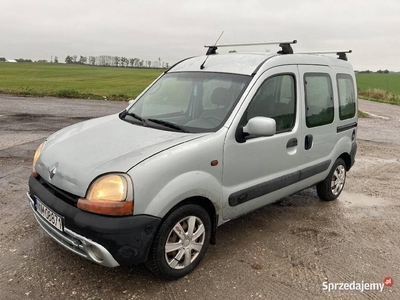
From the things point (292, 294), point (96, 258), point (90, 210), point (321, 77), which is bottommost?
point (292, 294)

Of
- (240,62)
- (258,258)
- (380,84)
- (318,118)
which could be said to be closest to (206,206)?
(258,258)

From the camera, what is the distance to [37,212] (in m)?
3.01

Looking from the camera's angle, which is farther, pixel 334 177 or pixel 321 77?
pixel 334 177

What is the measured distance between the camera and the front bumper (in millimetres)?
2469

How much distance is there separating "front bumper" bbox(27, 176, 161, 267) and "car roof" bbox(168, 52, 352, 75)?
1816 mm

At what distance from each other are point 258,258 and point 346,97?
2.70m

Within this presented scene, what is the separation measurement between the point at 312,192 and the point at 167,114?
2.89m

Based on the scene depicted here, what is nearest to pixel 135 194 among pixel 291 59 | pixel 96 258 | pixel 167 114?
pixel 96 258

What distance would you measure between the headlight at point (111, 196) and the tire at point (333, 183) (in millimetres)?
3187

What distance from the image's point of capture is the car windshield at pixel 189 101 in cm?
327

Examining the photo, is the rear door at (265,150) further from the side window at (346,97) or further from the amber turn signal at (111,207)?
the side window at (346,97)

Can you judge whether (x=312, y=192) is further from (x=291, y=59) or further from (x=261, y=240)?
(x=291, y=59)

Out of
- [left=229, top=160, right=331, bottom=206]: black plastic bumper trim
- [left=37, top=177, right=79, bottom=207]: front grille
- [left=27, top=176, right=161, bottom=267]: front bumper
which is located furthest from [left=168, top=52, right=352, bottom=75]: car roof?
[left=37, top=177, right=79, bottom=207]: front grille

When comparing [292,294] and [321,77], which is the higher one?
[321,77]
